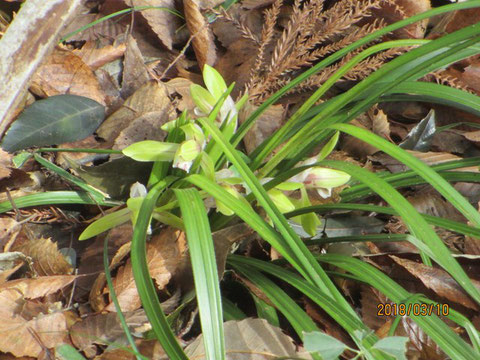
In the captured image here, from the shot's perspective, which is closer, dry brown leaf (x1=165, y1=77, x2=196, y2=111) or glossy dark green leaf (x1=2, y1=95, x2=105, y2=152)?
glossy dark green leaf (x1=2, y1=95, x2=105, y2=152)

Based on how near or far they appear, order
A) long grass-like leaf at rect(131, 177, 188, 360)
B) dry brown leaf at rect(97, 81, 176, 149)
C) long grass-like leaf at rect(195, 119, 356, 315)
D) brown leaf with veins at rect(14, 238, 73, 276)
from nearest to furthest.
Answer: long grass-like leaf at rect(131, 177, 188, 360) → long grass-like leaf at rect(195, 119, 356, 315) → brown leaf with veins at rect(14, 238, 73, 276) → dry brown leaf at rect(97, 81, 176, 149)

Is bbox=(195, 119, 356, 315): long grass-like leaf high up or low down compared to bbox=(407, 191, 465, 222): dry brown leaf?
up

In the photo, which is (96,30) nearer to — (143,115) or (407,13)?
(143,115)

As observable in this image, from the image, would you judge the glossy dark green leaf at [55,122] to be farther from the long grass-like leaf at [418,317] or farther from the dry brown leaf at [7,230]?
the long grass-like leaf at [418,317]

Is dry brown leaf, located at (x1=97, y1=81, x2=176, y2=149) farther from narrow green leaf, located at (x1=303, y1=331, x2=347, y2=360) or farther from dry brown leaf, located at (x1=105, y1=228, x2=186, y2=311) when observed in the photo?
narrow green leaf, located at (x1=303, y1=331, x2=347, y2=360)

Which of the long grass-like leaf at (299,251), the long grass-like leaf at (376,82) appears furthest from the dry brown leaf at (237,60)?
the long grass-like leaf at (299,251)

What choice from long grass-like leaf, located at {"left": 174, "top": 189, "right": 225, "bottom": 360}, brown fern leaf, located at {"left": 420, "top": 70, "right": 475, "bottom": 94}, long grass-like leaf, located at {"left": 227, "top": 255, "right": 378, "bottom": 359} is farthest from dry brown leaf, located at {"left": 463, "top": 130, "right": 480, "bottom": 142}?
long grass-like leaf, located at {"left": 174, "top": 189, "right": 225, "bottom": 360}
